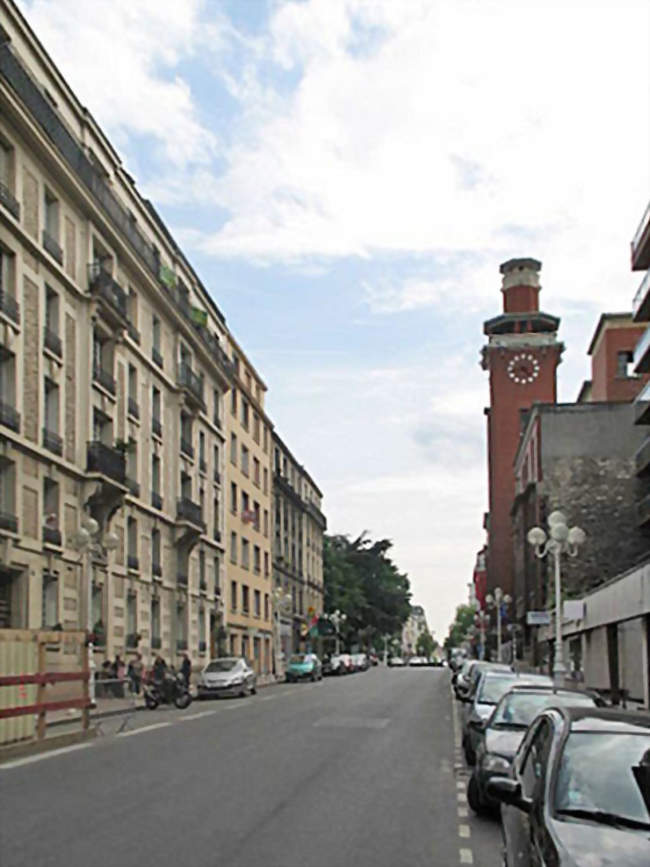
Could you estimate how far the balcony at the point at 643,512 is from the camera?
53188mm

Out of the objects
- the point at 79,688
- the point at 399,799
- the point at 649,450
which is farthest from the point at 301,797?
the point at 649,450

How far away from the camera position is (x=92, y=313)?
39312mm

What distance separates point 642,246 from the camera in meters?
41.8

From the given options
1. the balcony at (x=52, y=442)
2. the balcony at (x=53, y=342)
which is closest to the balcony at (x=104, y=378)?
the balcony at (x=53, y=342)

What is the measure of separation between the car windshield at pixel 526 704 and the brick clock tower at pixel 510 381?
74.1 meters

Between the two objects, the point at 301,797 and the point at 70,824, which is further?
the point at 301,797

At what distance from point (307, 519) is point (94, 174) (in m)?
60.6

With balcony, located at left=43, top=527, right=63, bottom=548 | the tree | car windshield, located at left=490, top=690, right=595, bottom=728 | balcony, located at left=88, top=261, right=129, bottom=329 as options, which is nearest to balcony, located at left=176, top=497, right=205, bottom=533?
balcony, located at left=88, top=261, right=129, bottom=329

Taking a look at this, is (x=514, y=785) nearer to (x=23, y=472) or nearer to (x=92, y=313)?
(x=23, y=472)

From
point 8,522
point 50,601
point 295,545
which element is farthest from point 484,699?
point 295,545

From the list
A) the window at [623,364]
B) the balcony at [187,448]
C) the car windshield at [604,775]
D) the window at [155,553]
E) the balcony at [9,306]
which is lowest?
the car windshield at [604,775]

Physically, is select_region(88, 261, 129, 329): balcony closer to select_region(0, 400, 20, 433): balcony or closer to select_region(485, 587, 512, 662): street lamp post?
select_region(0, 400, 20, 433): balcony

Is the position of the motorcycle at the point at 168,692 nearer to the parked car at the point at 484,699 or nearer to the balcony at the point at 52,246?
the balcony at the point at 52,246

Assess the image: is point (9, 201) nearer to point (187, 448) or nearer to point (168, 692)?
point (168, 692)
